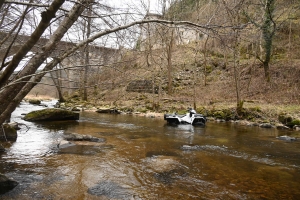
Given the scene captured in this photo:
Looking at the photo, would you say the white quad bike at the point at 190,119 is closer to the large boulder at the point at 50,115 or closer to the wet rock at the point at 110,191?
the large boulder at the point at 50,115

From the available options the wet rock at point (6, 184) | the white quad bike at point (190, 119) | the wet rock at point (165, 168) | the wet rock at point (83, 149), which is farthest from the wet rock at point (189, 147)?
the white quad bike at point (190, 119)

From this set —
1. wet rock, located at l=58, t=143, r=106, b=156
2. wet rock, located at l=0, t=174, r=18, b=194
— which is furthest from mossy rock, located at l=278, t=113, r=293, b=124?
wet rock, located at l=0, t=174, r=18, b=194

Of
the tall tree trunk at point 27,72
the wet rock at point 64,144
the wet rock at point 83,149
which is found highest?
the tall tree trunk at point 27,72

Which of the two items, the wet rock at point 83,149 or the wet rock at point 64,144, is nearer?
the wet rock at point 83,149

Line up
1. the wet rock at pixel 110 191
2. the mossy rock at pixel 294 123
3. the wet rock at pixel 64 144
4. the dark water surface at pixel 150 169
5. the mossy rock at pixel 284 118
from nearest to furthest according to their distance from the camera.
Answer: the wet rock at pixel 110 191 → the dark water surface at pixel 150 169 → the wet rock at pixel 64 144 → the mossy rock at pixel 294 123 → the mossy rock at pixel 284 118

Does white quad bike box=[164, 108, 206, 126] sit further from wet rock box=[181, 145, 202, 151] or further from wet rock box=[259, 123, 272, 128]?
wet rock box=[181, 145, 202, 151]

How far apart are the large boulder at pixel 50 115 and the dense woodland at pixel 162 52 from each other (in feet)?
5.19

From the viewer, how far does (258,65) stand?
75.3ft

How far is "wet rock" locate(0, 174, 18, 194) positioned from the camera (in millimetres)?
3513

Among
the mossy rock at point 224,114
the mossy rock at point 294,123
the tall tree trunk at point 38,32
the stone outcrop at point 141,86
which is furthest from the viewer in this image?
the stone outcrop at point 141,86

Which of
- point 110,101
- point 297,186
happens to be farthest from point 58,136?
point 110,101

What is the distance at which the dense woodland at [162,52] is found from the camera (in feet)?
8.38

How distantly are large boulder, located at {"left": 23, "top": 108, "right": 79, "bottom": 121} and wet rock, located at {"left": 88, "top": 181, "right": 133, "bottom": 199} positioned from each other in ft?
27.6

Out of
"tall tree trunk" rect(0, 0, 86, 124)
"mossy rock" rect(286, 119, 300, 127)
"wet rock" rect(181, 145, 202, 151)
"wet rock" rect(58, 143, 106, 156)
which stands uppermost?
"tall tree trunk" rect(0, 0, 86, 124)
